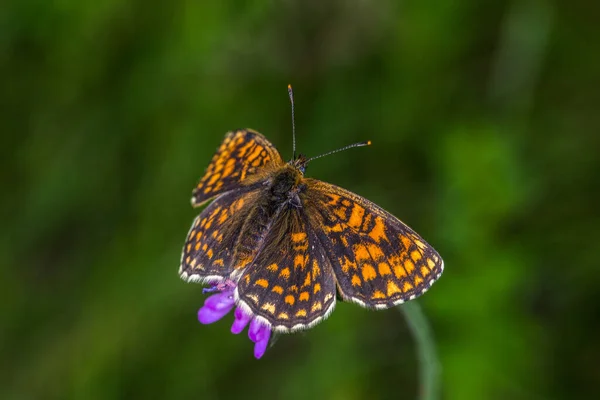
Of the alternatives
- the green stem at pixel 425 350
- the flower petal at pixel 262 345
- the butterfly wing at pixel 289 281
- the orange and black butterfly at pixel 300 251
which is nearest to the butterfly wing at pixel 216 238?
the orange and black butterfly at pixel 300 251

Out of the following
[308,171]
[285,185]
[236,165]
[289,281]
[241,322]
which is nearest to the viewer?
[289,281]

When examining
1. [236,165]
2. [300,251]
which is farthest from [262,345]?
[236,165]

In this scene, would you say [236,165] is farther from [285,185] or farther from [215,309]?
[215,309]

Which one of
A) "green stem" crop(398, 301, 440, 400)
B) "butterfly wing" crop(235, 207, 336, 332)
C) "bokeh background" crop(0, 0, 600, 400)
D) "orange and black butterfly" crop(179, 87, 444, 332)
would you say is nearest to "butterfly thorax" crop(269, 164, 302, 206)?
"orange and black butterfly" crop(179, 87, 444, 332)
